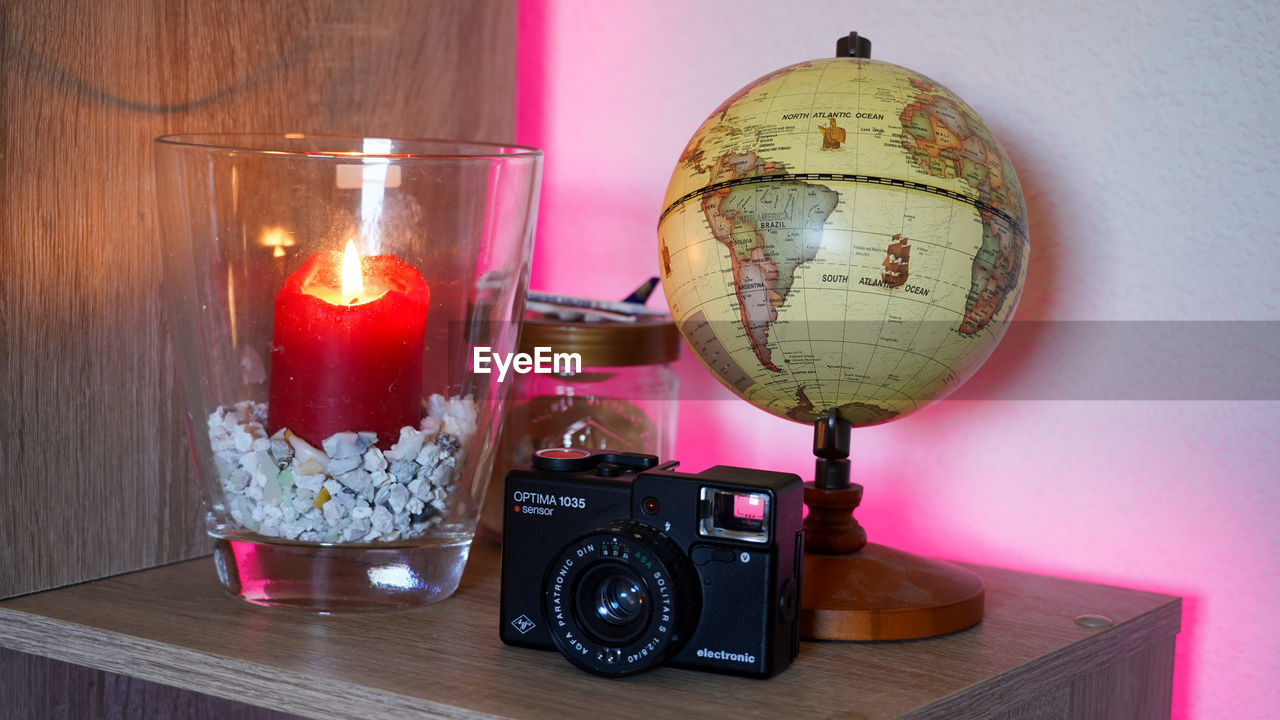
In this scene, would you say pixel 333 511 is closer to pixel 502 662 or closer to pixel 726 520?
pixel 502 662

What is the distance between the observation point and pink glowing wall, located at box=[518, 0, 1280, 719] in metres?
0.86

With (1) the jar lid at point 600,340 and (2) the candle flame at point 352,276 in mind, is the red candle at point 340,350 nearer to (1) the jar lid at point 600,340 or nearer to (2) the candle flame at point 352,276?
(2) the candle flame at point 352,276

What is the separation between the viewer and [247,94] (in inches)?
35.8

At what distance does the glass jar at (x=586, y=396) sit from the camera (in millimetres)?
904

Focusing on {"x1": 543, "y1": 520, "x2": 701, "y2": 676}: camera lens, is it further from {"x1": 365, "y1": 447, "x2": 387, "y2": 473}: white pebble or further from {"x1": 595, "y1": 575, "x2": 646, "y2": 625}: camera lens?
{"x1": 365, "y1": 447, "x2": 387, "y2": 473}: white pebble

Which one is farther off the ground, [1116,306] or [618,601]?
[1116,306]

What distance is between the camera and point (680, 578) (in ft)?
2.09

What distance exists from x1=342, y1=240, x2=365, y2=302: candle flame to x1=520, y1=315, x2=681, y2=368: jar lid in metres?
0.19

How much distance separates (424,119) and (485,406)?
0.38 metres

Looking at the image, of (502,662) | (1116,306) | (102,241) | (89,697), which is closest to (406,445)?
(502,662)

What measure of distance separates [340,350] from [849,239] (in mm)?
326

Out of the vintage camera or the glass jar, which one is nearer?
the vintage camera

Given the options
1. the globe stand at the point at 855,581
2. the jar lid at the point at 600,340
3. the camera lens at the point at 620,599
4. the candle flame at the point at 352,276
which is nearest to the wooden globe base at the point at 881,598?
the globe stand at the point at 855,581

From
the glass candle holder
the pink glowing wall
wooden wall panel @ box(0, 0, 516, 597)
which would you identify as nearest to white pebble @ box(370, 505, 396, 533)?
the glass candle holder
